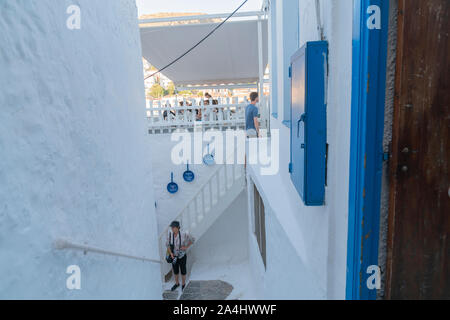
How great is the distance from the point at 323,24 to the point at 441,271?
4.46 ft

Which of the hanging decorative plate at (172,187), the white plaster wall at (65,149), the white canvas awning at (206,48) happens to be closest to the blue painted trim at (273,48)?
the white plaster wall at (65,149)

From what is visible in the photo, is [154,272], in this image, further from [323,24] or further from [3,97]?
[323,24]

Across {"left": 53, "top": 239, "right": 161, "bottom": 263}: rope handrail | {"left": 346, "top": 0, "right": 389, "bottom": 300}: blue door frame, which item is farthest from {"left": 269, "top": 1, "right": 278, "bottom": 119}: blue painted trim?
{"left": 346, "top": 0, "right": 389, "bottom": 300}: blue door frame

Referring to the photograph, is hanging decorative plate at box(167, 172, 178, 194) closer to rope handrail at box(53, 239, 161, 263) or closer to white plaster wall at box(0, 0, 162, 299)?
white plaster wall at box(0, 0, 162, 299)

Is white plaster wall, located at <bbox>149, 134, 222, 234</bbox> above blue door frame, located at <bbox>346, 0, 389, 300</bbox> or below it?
below

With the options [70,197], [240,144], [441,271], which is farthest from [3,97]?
[240,144]

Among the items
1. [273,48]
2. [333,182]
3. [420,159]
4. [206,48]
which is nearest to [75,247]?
[333,182]

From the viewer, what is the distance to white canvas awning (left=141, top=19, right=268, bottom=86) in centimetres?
691

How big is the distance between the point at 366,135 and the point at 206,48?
7.77 meters

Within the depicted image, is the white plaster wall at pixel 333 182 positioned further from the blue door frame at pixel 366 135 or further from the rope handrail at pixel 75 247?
the rope handrail at pixel 75 247

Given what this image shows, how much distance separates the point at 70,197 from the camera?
2035 millimetres

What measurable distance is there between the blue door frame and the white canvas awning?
6.00 m

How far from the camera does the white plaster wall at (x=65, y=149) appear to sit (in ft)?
4.92

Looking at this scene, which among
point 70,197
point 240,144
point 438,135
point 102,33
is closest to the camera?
point 438,135
